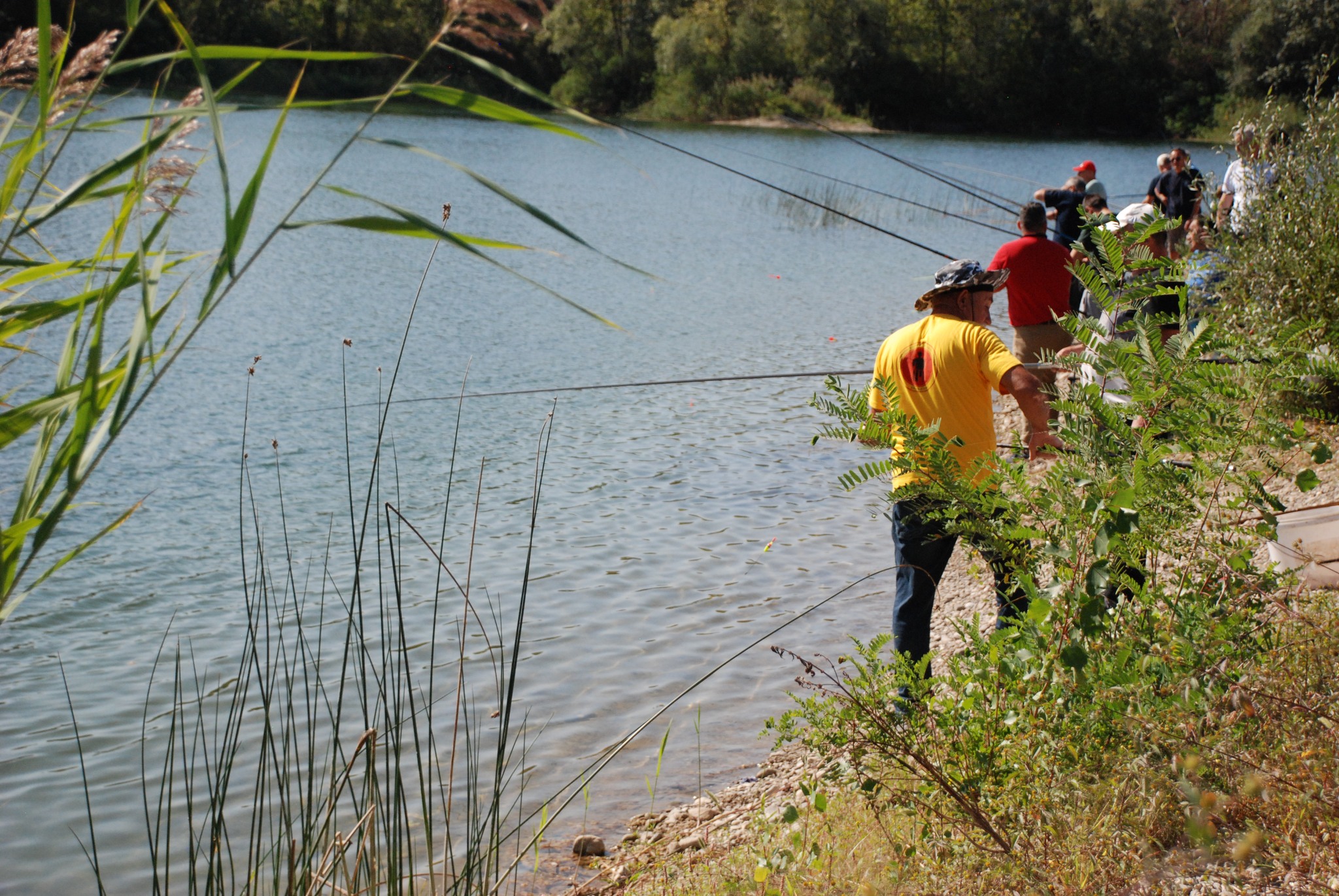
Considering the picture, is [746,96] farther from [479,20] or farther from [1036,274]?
[479,20]

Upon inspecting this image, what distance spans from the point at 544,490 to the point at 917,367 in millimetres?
4914

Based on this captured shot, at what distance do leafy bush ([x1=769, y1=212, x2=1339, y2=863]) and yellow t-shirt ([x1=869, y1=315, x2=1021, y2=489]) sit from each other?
33.1 inches

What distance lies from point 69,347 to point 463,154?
3139cm

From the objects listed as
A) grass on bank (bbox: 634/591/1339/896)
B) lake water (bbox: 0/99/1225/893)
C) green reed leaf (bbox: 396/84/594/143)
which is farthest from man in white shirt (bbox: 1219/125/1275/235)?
green reed leaf (bbox: 396/84/594/143)

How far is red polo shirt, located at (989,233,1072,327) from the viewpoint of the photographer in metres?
7.95

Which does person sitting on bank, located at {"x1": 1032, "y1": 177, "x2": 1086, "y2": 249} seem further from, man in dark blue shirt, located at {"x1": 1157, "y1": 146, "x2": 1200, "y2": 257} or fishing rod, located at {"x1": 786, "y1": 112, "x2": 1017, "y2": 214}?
man in dark blue shirt, located at {"x1": 1157, "y1": 146, "x2": 1200, "y2": 257}

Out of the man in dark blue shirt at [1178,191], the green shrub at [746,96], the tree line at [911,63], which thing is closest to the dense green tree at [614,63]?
the tree line at [911,63]

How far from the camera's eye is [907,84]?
6394 cm

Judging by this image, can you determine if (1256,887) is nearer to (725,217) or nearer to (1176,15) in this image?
(725,217)

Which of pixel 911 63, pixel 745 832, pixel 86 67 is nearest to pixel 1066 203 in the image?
pixel 745 832

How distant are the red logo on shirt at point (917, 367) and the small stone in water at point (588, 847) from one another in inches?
79.6

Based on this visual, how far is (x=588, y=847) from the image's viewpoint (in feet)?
13.9

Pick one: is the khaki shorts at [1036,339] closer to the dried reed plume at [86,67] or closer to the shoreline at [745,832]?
the shoreline at [745,832]

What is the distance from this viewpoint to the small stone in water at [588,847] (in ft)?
13.9
